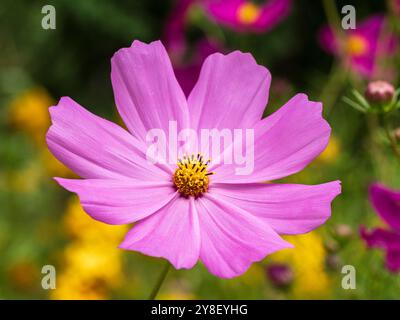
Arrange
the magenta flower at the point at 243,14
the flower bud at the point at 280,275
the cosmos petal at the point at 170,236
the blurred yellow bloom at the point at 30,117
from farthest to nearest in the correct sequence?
the blurred yellow bloom at the point at 30,117 → the magenta flower at the point at 243,14 → the flower bud at the point at 280,275 → the cosmos petal at the point at 170,236

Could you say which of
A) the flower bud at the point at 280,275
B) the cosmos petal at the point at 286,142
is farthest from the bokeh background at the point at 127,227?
the cosmos petal at the point at 286,142

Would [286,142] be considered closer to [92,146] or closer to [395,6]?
[92,146]

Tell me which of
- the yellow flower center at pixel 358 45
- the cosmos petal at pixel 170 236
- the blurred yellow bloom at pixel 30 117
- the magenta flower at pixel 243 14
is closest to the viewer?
the cosmos petal at pixel 170 236

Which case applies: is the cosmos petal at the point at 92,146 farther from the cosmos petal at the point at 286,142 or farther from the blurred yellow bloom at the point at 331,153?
the blurred yellow bloom at the point at 331,153

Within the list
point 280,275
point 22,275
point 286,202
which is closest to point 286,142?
point 286,202

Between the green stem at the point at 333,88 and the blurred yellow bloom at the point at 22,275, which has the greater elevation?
the green stem at the point at 333,88
